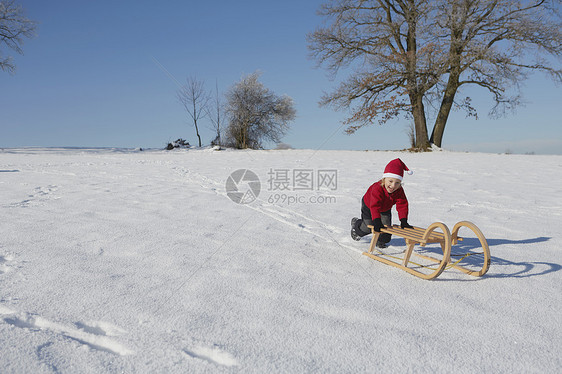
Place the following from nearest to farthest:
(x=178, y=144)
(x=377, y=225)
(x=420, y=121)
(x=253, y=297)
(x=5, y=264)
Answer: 1. (x=253, y=297)
2. (x=5, y=264)
3. (x=377, y=225)
4. (x=420, y=121)
5. (x=178, y=144)

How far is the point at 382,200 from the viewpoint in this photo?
359 cm

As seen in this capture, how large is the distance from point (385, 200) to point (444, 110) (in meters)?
17.2

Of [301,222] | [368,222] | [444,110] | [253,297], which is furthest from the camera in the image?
[444,110]

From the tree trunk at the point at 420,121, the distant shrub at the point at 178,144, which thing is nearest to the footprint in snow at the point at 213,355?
the tree trunk at the point at 420,121

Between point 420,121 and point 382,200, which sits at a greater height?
point 420,121

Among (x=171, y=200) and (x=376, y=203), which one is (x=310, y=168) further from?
(x=376, y=203)

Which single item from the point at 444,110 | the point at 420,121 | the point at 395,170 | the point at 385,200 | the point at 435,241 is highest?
the point at 444,110

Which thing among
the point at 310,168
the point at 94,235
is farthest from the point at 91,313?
the point at 310,168

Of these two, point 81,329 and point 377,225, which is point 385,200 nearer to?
point 377,225

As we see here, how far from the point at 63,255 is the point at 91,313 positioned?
127 cm

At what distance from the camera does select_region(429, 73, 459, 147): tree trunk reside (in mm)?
18188

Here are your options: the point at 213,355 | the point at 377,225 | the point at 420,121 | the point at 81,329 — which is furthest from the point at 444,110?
the point at 81,329

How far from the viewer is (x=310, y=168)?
11156 mm

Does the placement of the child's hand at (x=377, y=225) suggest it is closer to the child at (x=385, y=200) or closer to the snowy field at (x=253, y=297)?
the child at (x=385, y=200)
